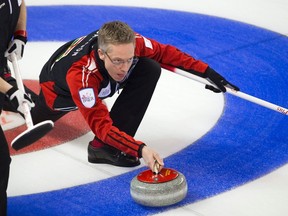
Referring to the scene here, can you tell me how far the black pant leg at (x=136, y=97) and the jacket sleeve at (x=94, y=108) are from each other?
13.8 inches

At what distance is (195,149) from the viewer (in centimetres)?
437

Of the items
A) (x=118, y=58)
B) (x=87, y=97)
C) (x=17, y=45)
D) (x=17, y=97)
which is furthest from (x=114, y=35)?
(x=17, y=45)

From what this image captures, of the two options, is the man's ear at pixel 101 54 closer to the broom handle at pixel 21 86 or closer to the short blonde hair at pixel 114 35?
the short blonde hair at pixel 114 35

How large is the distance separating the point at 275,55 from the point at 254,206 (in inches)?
104

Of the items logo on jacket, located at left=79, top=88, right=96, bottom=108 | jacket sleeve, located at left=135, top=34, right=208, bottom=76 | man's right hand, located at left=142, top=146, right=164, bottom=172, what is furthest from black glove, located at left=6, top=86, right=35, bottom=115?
jacket sleeve, located at left=135, top=34, right=208, bottom=76

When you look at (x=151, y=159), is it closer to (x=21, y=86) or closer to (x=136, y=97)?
(x=136, y=97)

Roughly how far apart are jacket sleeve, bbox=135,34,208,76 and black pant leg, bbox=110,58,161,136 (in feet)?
0.23

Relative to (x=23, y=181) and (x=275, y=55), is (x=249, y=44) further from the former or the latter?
(x=23, y=181)

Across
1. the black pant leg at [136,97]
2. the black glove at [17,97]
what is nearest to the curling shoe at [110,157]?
the black pant leg at [136,97]

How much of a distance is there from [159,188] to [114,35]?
91 cm

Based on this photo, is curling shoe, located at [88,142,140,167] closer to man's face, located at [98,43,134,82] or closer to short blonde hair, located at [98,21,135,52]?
man's face, located at [98,43,134,82]

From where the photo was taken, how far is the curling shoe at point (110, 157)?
4180 mm

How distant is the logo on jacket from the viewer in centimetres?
371

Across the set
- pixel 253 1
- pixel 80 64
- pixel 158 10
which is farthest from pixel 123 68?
pixel 253 1
